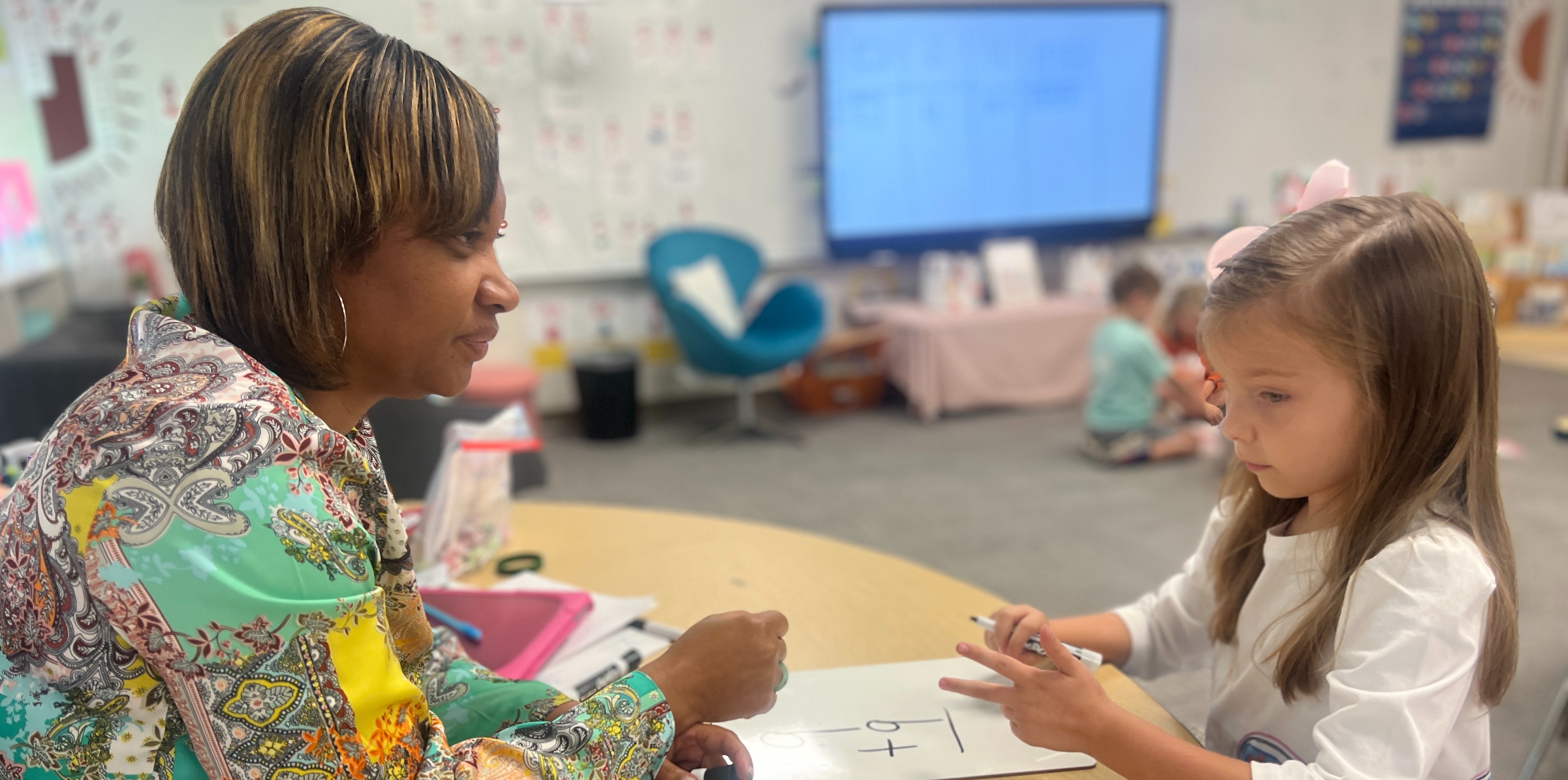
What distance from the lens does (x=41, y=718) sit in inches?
24.3

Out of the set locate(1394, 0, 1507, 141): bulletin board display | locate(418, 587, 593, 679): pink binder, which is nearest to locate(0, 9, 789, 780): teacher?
locate(418, 587, 593, 679): pink binder

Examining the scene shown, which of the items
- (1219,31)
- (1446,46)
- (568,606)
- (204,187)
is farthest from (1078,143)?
(204,187)

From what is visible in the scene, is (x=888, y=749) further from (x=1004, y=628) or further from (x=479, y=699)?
(x=479, y=699)

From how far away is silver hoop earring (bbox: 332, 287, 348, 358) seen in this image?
68cm

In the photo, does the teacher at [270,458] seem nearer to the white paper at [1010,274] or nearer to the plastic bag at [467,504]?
the plastic bag at [467,504]

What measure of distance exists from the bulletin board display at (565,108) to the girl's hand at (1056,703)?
3.41 metres

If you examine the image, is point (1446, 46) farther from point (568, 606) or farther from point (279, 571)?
point (279, 571)

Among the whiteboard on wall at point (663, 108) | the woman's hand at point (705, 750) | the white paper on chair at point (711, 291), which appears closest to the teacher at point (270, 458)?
the woman's hand at point (705, 750)

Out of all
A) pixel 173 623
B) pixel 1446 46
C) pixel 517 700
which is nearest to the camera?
pixel 173 623

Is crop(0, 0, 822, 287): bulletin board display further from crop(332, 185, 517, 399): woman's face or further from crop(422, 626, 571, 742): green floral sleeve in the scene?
crop(332, 185, 517, 399): woman's face

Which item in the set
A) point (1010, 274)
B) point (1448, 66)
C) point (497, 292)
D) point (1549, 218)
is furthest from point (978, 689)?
point (1448, 66)

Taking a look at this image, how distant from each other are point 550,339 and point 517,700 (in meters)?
3.85

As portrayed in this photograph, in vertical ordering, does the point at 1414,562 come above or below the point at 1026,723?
above

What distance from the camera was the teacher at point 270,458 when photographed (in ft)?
1.90
